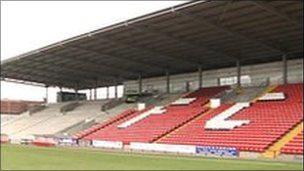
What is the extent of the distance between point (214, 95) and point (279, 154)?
687 inches

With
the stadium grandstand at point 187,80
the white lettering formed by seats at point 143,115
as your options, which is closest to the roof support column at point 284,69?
the stadium grandstand at point 187,80

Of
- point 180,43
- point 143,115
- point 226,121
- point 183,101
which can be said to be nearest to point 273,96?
point 226,121

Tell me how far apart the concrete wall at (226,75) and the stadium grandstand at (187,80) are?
9 centimetres

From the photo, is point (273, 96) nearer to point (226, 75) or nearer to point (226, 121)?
point (226, 121)

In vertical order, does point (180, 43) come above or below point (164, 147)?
above

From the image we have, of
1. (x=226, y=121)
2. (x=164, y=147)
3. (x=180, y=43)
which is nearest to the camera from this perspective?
(x=164, y=147)

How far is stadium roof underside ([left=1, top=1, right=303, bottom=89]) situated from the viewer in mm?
30531

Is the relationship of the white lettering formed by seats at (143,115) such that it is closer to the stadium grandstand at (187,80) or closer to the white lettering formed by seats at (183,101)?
the stadium grandstand at (187,80)

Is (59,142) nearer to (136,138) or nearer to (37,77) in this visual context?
(136,138)

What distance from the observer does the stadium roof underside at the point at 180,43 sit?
30531mm

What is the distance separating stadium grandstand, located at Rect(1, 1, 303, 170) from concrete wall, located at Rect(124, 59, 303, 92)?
94mm

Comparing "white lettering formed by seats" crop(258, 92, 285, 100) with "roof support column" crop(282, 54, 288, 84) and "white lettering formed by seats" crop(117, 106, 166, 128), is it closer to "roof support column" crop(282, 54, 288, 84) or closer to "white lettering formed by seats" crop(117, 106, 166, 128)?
"roof support column" crop(282, 54, 288, 84)

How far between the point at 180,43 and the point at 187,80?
508 inches

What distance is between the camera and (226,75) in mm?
47312
